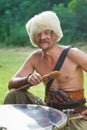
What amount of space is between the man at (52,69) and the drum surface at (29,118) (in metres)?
0.33

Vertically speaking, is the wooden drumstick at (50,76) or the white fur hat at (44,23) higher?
the white fur hat at (44,23)

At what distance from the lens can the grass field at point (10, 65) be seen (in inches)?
304

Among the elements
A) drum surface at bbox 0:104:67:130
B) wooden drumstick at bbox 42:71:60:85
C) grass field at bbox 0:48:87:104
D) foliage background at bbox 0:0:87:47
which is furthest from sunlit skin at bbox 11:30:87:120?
foliage background at bbox 0:0:87:47

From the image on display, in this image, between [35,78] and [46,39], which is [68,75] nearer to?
[46,39]

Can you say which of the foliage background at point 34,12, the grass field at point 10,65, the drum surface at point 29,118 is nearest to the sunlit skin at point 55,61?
the drum surface at point 29,118

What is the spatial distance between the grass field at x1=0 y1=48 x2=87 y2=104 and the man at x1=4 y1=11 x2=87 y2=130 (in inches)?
145

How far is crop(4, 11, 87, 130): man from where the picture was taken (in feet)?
11.0

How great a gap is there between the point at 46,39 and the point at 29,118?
2.60 feet

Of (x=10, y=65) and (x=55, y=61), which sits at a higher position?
(x=55, y=61)

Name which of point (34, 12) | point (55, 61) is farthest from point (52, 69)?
point (34, 12)

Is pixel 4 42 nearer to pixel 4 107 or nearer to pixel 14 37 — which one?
pixel 14 37

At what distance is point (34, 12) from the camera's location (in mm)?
19609

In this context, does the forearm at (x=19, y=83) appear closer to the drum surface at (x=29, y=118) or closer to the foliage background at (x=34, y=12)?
the drum surface at (x=29, y=118)

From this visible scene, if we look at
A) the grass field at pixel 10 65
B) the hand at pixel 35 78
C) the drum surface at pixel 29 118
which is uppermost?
the hand at pixel 35 78
